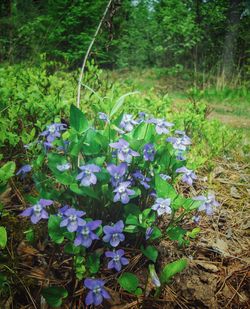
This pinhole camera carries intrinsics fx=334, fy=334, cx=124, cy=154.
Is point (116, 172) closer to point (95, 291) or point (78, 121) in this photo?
point (78, 121)

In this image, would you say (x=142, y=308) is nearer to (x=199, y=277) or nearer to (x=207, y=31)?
(x=199, y=277)

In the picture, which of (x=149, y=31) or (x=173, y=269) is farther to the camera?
(x=149, y=31)

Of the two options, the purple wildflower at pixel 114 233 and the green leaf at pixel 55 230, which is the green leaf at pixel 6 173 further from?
the purple wildflower at pixel 114 233

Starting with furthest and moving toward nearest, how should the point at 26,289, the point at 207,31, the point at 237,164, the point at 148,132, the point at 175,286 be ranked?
the point at 207,31
the point at 237,164
the point at 148,132
the point at 175,286
the point at 26,289

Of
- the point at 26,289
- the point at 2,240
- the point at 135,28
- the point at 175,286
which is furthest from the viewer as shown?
the point at 135,28

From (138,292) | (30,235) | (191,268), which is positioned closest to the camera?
(138,292)

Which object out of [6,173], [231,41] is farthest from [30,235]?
[231,41]

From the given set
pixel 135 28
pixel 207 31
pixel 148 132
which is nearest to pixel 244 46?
pixel 207 31
